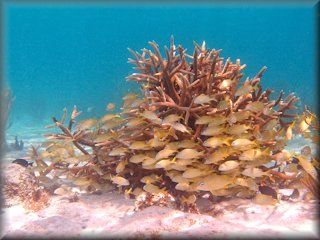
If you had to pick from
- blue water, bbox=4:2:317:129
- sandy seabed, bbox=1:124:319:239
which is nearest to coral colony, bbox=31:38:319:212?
sandy seabed, bbox=1:124:319:239

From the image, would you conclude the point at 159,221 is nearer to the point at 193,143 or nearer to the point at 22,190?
the point at 193,143

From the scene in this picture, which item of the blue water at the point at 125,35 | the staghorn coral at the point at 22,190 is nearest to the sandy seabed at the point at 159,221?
the staghorn coral at the point at 22,190

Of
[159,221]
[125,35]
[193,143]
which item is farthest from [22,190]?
[125,35]

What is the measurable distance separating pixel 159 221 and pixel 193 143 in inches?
45.3

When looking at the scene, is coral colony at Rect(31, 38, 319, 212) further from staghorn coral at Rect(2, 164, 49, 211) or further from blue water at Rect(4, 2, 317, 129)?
blue water at Rect(4, 2, 317, 129)

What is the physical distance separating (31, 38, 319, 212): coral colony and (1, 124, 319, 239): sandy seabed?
0.79 ft

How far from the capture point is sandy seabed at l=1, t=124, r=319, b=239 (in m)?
3.91

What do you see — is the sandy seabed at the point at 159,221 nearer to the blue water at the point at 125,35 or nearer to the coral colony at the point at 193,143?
the coral colony at the point at 193,143

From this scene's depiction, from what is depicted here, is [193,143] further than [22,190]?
No

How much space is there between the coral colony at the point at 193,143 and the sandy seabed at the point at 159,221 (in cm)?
24

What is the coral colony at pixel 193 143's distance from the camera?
4.51 metres

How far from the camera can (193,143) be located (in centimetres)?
470

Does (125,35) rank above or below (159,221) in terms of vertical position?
above

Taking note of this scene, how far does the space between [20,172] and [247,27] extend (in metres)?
90.6
